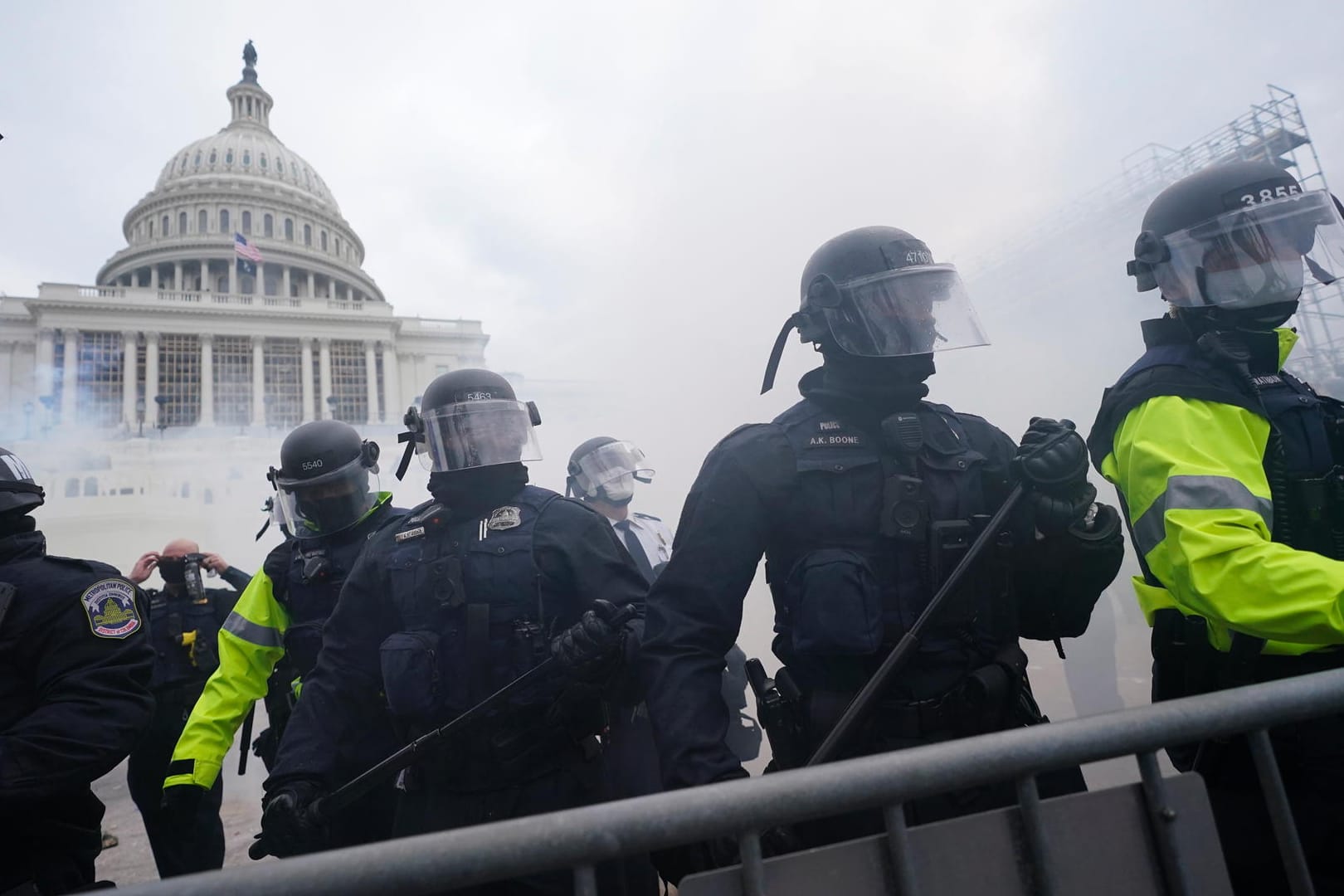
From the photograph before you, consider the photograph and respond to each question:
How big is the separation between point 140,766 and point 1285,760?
15.0 feet

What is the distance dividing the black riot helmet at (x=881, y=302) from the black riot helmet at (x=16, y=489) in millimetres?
2105

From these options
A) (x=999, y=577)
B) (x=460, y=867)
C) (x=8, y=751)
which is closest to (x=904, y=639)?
(x=999, y=577)

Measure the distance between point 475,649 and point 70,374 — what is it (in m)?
44.3

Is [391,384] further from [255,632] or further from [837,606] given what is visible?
[837,606]

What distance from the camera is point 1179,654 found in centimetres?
169

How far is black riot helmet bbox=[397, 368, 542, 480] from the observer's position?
2389 millimetres

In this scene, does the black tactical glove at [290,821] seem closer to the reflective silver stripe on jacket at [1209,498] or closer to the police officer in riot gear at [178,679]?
the police officer in riot gear at [178,679]

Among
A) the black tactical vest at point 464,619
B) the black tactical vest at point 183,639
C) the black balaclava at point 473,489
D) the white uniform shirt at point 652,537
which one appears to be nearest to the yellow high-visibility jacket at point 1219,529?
the black tactical vest at point 464,619

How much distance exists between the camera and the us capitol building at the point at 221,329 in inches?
1412

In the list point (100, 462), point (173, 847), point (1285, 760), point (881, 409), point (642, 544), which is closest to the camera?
point (1285, 760)

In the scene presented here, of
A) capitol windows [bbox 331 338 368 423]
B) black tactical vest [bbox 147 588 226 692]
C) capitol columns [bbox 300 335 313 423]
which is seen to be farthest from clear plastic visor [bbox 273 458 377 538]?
capitol columns [bbox 300 335 313 423]

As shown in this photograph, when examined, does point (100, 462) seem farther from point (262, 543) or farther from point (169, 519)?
point (262, 543)

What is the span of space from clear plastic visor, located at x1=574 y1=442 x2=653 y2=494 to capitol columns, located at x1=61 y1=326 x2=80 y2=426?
40.0 meters

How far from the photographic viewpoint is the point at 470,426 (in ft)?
8.00
